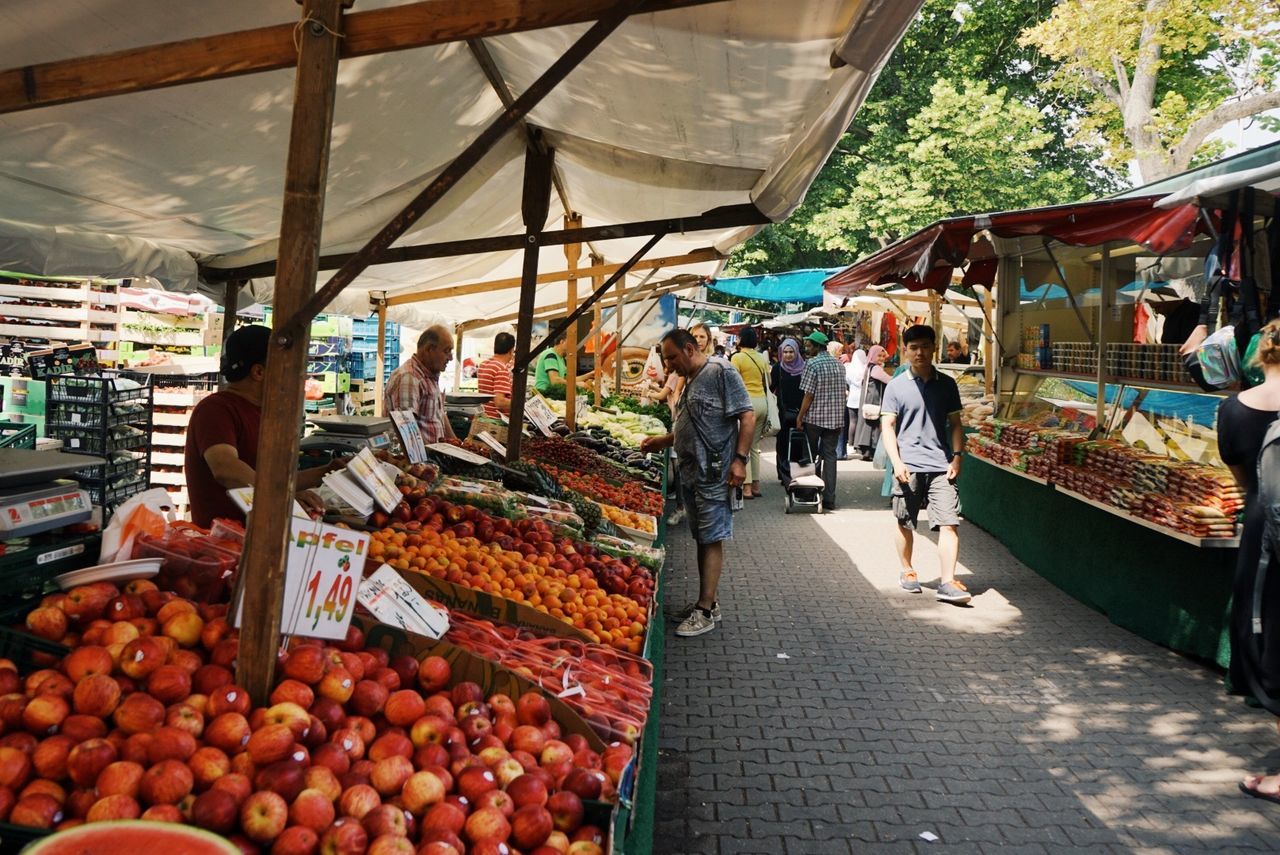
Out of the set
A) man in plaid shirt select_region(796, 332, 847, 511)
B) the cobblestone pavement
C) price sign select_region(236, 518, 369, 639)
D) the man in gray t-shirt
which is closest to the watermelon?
price sign select_region(236, 518, 369, 639)

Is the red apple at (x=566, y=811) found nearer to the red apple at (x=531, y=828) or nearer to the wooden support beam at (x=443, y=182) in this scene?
the red apple at (x=531, y=828)

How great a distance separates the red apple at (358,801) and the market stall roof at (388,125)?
73.3 inches

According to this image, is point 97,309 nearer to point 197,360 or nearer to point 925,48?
point 197,360

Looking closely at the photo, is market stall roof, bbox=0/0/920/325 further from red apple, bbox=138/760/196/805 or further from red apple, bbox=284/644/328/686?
red apple, bbox=138/760/196/805

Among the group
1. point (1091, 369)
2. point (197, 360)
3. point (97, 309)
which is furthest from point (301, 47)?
point (97, 309)

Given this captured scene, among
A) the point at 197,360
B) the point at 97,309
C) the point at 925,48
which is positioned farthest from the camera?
the point at 925,48

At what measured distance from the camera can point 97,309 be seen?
14859 mm

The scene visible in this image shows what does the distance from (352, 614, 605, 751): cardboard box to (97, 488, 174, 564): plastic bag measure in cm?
72

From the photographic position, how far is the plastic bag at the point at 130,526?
275 cm

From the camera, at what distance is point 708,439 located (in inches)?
246

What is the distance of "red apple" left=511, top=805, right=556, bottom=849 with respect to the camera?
208 cm

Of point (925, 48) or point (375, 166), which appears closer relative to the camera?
point (375, 166)

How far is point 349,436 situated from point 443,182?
3.72 meters

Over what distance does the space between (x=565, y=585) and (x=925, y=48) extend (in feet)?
86.9
